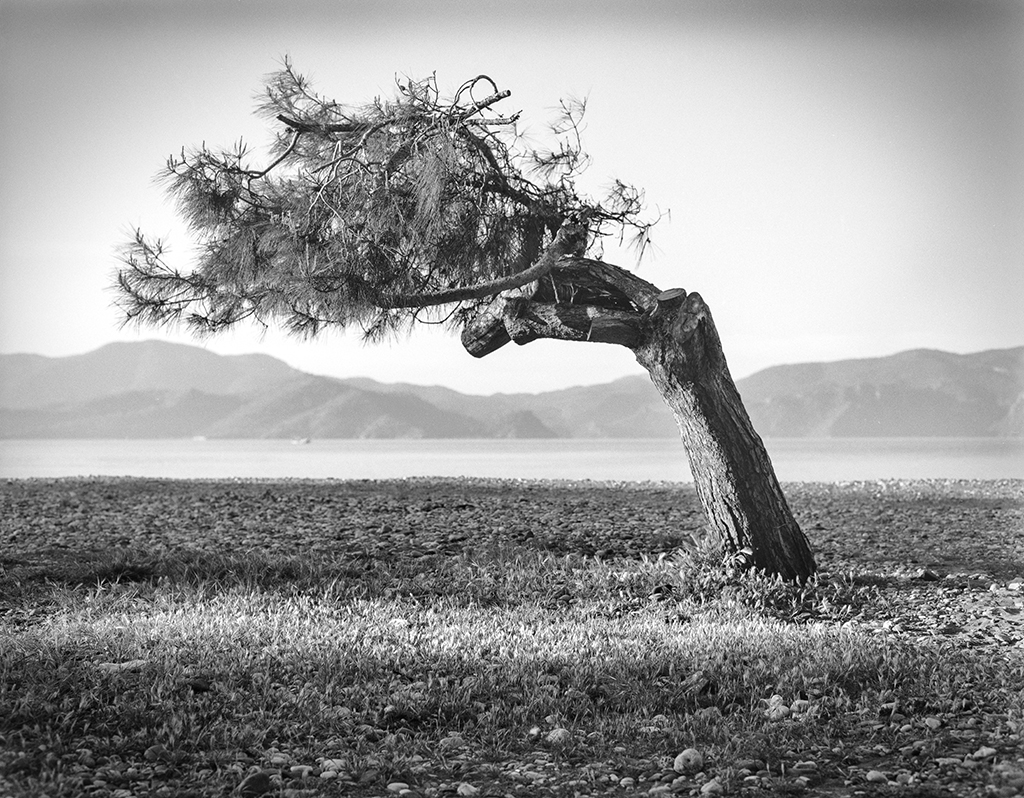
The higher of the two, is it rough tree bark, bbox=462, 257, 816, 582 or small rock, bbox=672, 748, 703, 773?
rough tree bark, bbox=462, 257, 816, 582

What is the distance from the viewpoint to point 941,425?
86625 mm

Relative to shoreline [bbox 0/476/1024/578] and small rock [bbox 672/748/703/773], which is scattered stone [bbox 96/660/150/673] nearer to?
small rock [bbox 672/748/703/773]

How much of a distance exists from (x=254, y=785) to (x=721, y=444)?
5339 millimetres

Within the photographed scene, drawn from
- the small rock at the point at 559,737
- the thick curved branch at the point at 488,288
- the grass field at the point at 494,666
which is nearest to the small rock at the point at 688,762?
the grass field at the point at 494,666

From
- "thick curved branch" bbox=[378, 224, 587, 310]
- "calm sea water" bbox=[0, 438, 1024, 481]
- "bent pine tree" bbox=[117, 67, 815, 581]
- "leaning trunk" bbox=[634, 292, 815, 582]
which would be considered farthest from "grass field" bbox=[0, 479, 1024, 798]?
"calm sea water" bbox=[0, 438, 1024, 481]

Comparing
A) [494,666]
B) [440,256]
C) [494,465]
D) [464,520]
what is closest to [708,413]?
[440,256]

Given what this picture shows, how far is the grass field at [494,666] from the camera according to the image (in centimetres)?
392

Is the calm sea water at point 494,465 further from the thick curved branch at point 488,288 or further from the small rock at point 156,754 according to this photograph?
the small rock at point 156,754

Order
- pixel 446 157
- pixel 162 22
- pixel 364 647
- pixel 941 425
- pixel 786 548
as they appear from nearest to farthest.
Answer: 1. pixel 364 647
2. pixel 162 22
3. pixel 446 157
4. pixel 786 548
5. pixel 941 425

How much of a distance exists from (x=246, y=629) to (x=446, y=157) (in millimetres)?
3922

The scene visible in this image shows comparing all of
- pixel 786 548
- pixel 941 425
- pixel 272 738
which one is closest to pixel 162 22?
pixel 272 738

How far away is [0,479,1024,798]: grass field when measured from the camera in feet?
12.9

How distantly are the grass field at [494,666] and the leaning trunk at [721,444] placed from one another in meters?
0.36

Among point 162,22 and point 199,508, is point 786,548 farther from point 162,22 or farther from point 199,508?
point 199,508
